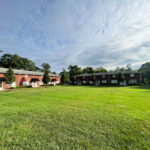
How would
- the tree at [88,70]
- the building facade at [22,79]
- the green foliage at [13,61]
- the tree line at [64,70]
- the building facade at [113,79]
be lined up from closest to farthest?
the building facade at [22,79], the building facade at [113,79], the tree line at [64,70], the green foliage at [13,61], the tree at [88,70]

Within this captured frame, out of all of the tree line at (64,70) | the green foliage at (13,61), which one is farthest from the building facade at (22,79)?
the green foliage at (13,61)

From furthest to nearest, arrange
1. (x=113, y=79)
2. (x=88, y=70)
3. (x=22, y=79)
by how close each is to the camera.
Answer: (x=88, y=70) → (x=113, y=79) → (x=22, y=79)

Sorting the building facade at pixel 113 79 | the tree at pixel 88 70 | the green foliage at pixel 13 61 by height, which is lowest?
the building facade at pixel 113 79

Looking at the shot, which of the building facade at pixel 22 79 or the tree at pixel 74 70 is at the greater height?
the tree at pixel 74 70

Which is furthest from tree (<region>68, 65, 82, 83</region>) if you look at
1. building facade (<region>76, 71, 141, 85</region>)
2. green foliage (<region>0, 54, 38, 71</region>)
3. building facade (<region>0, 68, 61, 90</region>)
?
building facade (<region>0, 68, 61, 90</region>)

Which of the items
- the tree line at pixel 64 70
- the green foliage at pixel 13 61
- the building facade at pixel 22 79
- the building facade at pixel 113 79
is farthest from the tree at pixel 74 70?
the building facade at pixel 22 79

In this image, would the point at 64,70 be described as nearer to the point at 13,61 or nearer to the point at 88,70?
the point at 88,70

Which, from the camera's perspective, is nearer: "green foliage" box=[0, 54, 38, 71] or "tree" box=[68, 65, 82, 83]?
"green foliage" box=[0, 54, 38, 71]

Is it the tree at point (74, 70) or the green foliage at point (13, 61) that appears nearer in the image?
the green foliage at point (13, 61)

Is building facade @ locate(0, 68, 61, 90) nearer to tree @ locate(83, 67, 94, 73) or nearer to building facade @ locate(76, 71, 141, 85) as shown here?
building facade @ locate(76, 71, 141, 85)

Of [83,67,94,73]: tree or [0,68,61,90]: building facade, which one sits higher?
[83,67,94,73]: tree

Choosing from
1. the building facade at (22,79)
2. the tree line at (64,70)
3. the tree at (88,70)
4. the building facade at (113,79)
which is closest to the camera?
the building facade at (22,79)

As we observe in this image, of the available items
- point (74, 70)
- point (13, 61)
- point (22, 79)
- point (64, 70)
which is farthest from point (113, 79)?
point (13, 61)

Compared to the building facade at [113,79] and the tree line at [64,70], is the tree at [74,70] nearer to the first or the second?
the tree line at [64,70]
